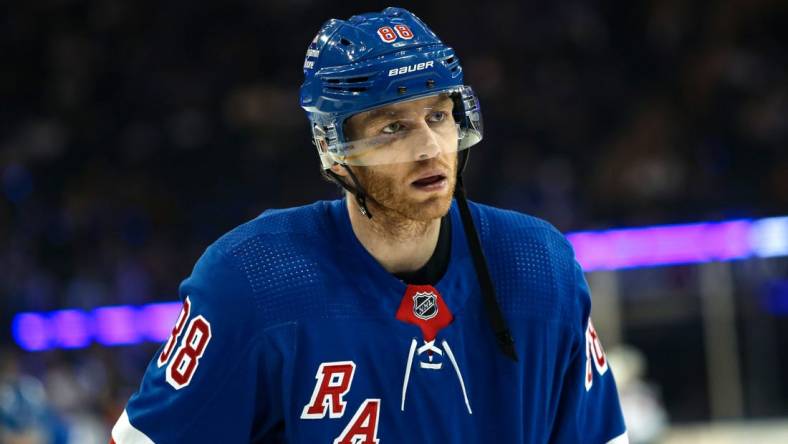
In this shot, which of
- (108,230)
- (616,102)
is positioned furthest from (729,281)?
(108,230)

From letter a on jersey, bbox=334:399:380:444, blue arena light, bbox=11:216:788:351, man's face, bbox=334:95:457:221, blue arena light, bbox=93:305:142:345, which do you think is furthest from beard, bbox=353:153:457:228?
blue arena light, bbox=93:305:142:345

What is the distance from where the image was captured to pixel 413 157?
7.55ft

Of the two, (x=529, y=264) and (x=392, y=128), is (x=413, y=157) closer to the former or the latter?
(x=392, y=128)

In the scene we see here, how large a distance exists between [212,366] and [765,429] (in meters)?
6.73

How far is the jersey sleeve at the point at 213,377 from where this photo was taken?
2289 millimetres

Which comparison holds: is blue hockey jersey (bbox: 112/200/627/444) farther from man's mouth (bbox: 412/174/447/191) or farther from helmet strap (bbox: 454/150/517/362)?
man's mouth (bbox: 412/174/447/191)

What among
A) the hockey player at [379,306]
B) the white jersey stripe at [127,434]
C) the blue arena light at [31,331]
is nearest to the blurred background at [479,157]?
the blue arena light at [31,331]

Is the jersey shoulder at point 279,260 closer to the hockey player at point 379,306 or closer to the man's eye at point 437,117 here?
the hockey player at point 379,306

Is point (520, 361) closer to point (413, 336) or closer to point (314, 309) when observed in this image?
point (413, 336)

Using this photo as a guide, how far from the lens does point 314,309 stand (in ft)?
7.63

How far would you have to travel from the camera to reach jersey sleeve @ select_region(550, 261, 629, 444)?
248 centimetres

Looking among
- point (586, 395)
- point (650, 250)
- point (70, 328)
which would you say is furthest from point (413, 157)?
point (70, 328)

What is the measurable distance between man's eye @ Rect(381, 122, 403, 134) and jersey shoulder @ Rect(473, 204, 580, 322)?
282mm

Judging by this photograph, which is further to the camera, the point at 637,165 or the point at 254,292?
the point at 637,165
